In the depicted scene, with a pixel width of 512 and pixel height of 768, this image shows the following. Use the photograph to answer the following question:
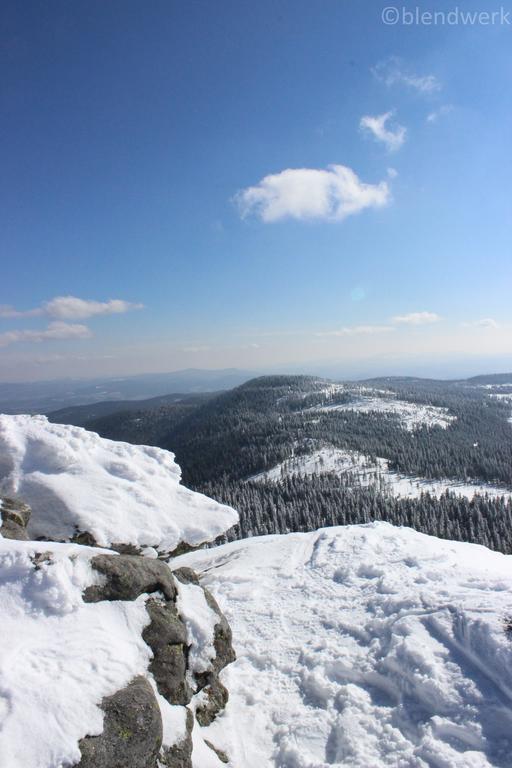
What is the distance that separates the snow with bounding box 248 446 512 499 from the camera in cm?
14038

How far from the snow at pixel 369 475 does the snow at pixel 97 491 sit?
122259 mm

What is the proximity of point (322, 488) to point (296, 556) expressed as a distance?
109457mm

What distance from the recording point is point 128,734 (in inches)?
339

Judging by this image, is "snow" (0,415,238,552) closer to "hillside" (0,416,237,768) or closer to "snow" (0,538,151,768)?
"hillside" (0,416,237,768)

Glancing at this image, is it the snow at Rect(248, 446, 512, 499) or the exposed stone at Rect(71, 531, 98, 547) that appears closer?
the exposed stone at Rect(71, 531, 98, 547)

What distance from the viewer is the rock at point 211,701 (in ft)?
41.7

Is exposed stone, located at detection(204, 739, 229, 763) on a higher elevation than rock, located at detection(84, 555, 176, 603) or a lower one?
lower

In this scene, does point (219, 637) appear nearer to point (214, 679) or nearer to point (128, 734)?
point (214, 679)

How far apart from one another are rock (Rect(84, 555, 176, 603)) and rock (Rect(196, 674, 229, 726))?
135 inches

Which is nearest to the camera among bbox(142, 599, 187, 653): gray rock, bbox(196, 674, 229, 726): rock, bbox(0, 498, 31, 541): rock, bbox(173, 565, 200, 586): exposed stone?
bbox(142, 599, 187, 653): gray rock

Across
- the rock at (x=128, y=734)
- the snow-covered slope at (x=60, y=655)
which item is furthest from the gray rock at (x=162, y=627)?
the rock at (x=128, y=734)

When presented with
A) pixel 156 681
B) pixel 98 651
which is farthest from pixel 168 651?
pixel 98 651

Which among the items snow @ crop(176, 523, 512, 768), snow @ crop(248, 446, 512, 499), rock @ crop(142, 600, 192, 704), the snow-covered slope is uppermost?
the snow-covered slope

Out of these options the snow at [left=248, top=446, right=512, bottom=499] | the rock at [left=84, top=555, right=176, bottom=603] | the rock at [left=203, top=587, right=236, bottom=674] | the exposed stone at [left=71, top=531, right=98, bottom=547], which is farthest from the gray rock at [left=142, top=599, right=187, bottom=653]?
the snow at [left=248, top=446, right=512, bottom=499]
